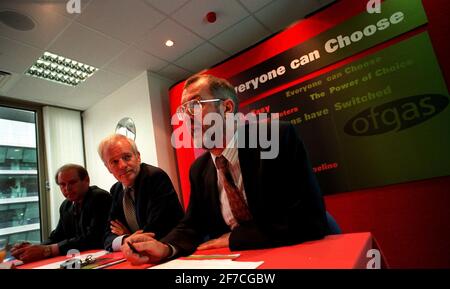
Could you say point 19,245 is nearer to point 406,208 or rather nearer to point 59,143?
point 59,143

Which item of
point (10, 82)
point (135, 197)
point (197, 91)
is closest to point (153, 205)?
point (135, 197)

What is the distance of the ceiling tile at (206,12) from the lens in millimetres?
1872

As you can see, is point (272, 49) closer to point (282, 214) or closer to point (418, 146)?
point (418, 146)

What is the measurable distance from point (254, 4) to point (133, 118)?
1494 millimetres

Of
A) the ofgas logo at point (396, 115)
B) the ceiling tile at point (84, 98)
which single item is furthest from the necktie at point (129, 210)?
the ofgas logo at point (396, 115)

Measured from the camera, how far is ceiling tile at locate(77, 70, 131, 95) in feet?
6.62

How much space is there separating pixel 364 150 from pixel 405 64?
2.28 feet

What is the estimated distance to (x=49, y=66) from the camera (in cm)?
185

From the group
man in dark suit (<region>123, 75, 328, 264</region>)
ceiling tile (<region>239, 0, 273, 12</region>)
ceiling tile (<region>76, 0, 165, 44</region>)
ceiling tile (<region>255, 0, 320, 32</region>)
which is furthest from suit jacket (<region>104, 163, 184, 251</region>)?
ceiling tile (<region>255, 0, 320, 32</region>)

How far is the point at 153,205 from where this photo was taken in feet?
4.05

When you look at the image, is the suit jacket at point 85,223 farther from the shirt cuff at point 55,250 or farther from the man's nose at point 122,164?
the man's nose at point 122,164

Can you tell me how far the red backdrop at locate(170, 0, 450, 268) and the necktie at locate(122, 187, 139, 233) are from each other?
5.05ft

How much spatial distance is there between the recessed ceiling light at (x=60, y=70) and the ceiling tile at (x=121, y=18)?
0.35m
